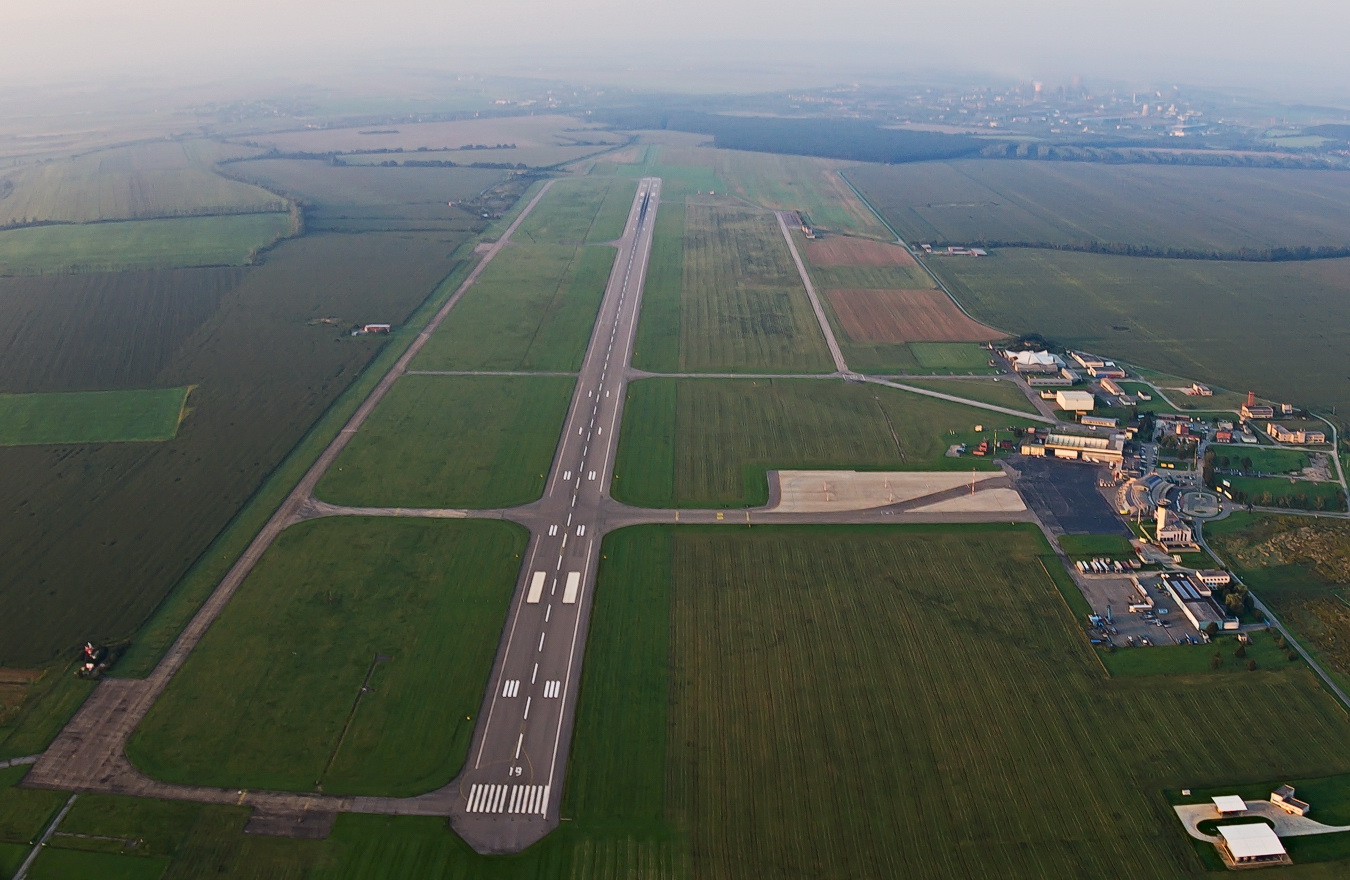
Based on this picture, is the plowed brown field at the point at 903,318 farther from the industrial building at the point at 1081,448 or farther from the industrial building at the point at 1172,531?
the industrial building at the point at 1172,531

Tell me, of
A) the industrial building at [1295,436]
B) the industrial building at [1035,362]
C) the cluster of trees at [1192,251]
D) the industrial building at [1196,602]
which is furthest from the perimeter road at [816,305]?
the industrial building at [1196,602]

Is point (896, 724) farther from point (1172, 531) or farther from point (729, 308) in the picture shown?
point (729, 308)

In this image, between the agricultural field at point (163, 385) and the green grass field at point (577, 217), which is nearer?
the agricultural field at point (163, 385)

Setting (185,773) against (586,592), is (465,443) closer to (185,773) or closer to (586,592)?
(586,592)

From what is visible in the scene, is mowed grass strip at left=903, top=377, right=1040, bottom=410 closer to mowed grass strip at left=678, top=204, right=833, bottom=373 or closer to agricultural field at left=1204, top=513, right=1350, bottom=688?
mowed grass strip at left=678, top=204, right=833, bottom=373

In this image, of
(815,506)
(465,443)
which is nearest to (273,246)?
(465,443)

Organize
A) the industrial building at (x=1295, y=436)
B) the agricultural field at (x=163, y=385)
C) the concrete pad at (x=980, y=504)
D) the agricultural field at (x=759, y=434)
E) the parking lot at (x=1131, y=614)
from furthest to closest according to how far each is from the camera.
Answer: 1. the industrial building at (x=1295, y=436)
2. the agricultural field at (x=759, y=434)
3. the concrete pad at (x=980, y=504)
4. the agricultural field at (x=163, y=385)
5. the parking lot at (x=1131, y=614)
